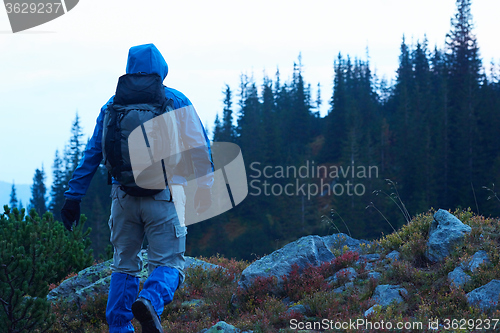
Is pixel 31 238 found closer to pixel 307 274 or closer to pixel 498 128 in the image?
pixel 307 274

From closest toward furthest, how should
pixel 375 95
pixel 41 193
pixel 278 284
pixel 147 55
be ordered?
pixel 147 55 < pixel 278 284 < pixel 41 193 < pixel 375 95

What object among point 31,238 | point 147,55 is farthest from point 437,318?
point 31,238

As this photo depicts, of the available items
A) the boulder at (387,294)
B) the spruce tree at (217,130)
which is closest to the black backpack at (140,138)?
the boulder at (387,294)

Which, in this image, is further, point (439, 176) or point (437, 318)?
point (439, 176)

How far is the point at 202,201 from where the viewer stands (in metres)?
3.89

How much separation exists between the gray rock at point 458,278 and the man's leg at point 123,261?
3409 millimetres

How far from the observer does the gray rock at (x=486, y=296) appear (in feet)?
13.3

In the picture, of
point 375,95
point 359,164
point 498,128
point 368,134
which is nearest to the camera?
point 498,128

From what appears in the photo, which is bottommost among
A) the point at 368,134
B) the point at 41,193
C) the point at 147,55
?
the point at 41,193

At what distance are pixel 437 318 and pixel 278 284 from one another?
205cm

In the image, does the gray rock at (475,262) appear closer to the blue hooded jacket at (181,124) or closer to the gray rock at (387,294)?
the gray rock at (387,294)

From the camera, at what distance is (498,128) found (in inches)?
1937

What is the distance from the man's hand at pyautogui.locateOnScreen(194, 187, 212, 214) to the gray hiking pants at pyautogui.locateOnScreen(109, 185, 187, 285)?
6.0 inches

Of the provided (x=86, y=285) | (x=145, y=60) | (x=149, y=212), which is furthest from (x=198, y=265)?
(x=145, y=60)
